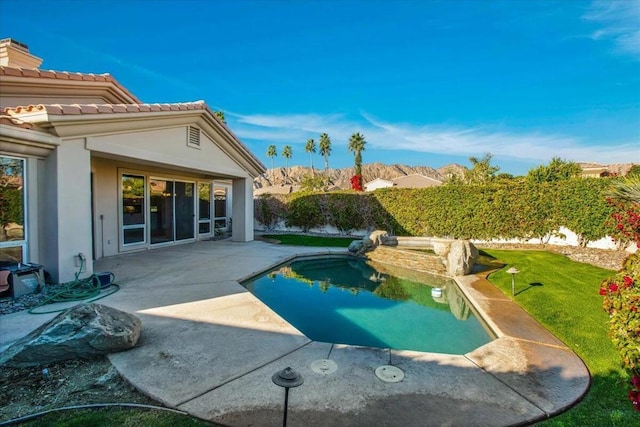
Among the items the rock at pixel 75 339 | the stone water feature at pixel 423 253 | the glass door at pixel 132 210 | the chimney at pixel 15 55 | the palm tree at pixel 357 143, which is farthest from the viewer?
the palm tree at pixel 357 143

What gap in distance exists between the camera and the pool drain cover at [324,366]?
4.19m

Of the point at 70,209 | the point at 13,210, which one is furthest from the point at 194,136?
the point at 13,210

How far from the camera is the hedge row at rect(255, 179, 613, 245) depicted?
47.4ft

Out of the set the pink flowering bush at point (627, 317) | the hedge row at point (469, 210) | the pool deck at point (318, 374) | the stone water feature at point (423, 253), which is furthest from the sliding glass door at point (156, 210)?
the pink flowering bush at point (627, 317)

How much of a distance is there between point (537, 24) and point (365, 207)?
12.9m

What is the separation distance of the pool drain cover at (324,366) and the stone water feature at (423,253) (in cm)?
777

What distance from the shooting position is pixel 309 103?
1366 inches

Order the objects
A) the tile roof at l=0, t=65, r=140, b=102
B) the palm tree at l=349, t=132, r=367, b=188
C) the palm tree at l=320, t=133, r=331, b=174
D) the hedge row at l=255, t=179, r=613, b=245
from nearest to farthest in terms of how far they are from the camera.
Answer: the tile roof at l=0, t=65, r=140, b=102
the hedge row at l=255, t=179, r=613, b=245
the palm tree at l=349, t=132, r=367, b=188
the palm tree at l=320, t=133, r=331, b=174

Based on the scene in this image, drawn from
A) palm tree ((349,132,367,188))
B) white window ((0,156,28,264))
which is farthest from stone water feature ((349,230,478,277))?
palm tree ((349,132,367,188))

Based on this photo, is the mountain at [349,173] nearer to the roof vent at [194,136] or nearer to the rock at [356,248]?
the rock at [356,248]

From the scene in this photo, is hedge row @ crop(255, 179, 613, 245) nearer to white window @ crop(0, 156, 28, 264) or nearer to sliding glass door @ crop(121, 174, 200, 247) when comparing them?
sliding glass door @ crop(121, 174, 200, 247)

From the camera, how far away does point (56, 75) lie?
1043 centimetres

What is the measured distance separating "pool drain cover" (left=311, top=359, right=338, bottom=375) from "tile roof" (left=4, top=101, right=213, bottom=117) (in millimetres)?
8196

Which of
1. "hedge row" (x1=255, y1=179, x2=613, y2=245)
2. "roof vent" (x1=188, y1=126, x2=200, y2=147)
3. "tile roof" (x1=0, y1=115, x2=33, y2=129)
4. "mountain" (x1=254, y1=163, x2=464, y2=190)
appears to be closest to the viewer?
"tile roof" (x1=0, y1=115, x2=33, y2=129)
